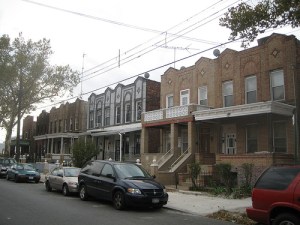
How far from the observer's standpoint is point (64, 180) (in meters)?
18.1

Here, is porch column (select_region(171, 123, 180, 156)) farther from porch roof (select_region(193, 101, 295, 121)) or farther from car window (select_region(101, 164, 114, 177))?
car window (select_region(101, 164, 114, 177))

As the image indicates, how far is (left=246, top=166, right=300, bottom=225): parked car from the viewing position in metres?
8.19

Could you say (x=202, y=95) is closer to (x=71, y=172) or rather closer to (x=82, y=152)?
(x=82, y=152)

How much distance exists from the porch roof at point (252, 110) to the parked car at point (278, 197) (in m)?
11.0

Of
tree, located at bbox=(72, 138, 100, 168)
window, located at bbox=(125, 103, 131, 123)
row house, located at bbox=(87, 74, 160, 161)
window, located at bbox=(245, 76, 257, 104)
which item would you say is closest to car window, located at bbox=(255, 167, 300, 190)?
window, located at bbox=(245, 76, 257, 104)

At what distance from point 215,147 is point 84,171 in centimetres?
1172

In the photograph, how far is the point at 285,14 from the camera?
11.9m

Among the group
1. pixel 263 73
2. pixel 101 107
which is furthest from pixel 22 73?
pixel 263 73

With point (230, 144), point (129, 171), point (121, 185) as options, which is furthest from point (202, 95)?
point (121, 185)

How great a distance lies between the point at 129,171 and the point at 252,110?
898 cm

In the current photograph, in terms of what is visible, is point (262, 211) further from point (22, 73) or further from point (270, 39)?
point (22, 73)

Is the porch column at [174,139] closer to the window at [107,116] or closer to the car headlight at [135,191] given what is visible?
the window at [107,116]

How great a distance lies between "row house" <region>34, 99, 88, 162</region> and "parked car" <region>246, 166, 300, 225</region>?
31543 millimetres

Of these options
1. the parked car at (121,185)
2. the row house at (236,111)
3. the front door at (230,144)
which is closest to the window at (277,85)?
the row house at (236,111)
